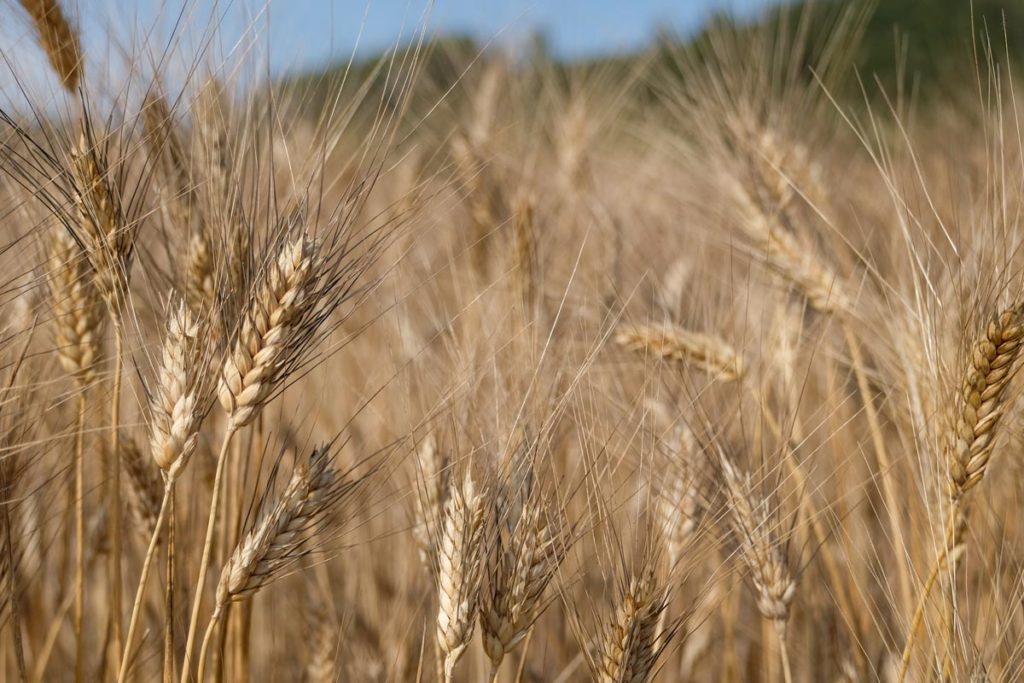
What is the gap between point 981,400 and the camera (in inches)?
35.7

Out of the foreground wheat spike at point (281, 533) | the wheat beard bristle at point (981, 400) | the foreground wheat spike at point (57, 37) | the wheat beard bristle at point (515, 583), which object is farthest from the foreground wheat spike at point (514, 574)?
the foreground wheat spike at point (57, 37)

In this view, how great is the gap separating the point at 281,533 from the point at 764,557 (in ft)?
1.76

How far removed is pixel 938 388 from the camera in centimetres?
95

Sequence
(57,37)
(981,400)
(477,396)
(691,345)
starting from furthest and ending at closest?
(691,345) → (477,396) → (57,37) → (981,400)

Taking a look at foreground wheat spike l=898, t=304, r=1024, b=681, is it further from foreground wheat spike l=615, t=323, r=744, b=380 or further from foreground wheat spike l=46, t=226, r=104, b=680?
foreground wheat spike l=46, t=226, r=104, b=680

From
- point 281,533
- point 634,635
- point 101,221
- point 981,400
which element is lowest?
point 634,635

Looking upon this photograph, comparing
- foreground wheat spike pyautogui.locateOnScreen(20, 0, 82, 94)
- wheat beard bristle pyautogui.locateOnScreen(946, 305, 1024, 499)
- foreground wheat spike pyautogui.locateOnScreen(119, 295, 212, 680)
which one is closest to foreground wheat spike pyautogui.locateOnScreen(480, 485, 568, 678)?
foreground wheat spike pyautogui.locateOnScreen(119, 295, 212, 680)

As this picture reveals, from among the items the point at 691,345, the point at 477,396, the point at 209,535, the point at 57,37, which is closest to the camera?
the point at 209,535

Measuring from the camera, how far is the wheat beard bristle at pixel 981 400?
0.89m

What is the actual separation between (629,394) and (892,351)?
0.36m

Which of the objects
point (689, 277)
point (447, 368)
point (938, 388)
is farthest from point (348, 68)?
point (689, 277)

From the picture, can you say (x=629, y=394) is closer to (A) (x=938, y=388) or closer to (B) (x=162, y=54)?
(A) (x=938, y=388)

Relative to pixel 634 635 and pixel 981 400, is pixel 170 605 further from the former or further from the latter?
pixel 981 400

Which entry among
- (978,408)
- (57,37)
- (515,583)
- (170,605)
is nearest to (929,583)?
(978,408)
